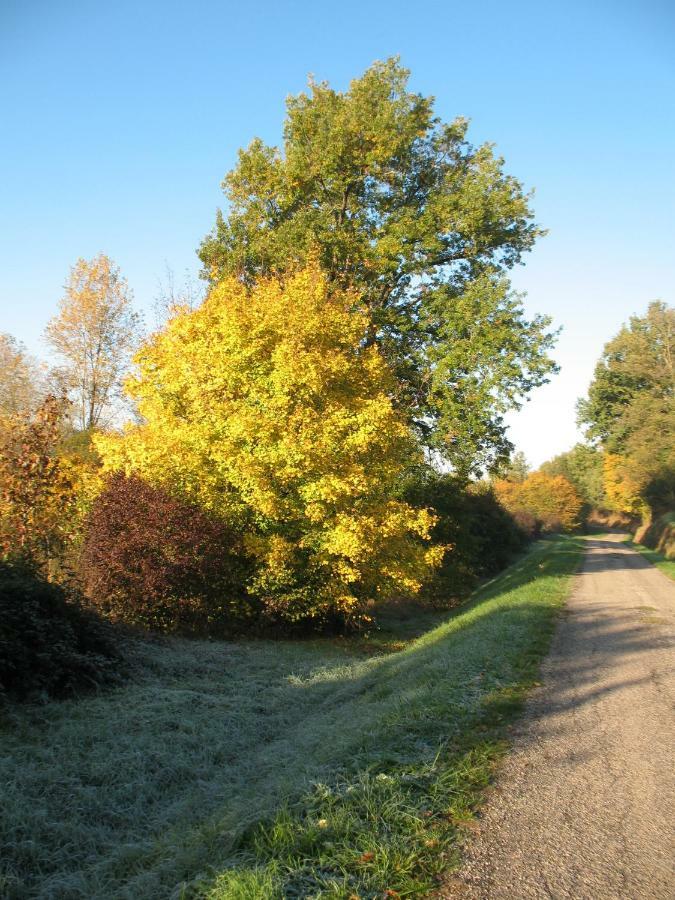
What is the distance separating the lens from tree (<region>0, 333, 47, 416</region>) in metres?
27.0

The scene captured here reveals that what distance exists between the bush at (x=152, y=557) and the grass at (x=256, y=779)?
125 inches

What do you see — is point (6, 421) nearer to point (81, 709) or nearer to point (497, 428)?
point (81, 709)

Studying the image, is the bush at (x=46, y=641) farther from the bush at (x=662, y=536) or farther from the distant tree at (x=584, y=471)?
the distant tree at (x=584, y=471)

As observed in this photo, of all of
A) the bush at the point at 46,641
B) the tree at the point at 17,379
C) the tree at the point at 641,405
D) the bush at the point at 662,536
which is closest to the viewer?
the bush at the point at 46,641

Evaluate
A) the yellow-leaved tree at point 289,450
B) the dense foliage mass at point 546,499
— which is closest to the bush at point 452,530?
the yellow-leaved tree at point 289,450

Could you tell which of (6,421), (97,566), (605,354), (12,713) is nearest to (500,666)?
(12,713)

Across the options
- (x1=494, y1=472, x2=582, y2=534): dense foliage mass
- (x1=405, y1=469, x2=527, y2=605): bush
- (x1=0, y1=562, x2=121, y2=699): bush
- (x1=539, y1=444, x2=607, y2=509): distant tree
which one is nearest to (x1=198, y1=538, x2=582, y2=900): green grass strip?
(x1=0, y1=562, x2=121, y2=699): bush

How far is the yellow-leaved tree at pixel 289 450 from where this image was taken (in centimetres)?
1431

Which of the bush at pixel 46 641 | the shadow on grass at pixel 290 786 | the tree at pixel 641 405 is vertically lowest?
the shadow on grass at pixel 290 786

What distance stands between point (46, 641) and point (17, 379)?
2299 cm

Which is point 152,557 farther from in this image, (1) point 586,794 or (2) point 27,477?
(1) point 586,794

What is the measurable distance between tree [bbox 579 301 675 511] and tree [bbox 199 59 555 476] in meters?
26.0

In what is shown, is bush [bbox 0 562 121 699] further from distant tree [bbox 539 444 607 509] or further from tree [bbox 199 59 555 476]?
distant tree [bbox 539 444 607 509]

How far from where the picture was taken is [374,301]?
78.3 feet
